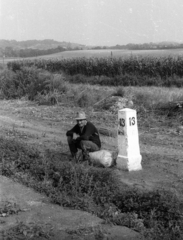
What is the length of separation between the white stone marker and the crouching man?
2.58 feet

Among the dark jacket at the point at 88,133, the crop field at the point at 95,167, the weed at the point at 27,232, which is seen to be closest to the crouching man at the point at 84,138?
the dark jacket at the point at 88,133

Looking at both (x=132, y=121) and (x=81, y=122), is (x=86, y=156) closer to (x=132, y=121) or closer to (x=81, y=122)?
(x=81, y=122)

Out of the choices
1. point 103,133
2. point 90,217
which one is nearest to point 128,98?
point 103,133

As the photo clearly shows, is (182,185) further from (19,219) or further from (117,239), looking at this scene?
(19,219)

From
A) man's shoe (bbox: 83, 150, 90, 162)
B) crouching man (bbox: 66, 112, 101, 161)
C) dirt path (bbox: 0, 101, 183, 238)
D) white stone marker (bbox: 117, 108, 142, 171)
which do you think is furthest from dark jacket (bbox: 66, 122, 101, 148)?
dirt path (bbox: 0, 101, 183, 238)

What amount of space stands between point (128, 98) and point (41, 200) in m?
9.14

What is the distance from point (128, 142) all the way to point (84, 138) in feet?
3.39

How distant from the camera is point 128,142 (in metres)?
7.75

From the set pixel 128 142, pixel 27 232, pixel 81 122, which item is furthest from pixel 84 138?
pixel 27 232

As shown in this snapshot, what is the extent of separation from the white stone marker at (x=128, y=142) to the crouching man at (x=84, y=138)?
787 mm

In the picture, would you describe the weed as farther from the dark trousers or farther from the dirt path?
the dark trousers

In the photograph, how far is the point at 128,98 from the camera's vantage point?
50.2ft

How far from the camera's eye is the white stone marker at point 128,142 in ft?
25.4

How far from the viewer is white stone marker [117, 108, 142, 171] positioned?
7738 mm
